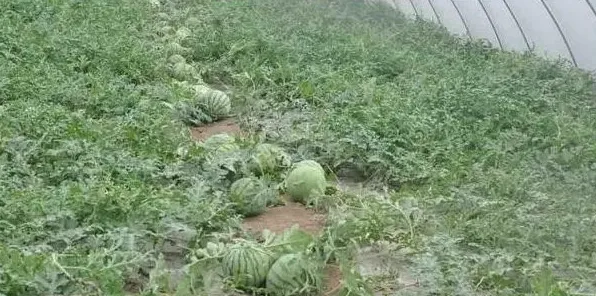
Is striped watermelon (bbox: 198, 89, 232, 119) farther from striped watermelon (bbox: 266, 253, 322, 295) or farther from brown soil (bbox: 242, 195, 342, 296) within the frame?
striped watermelon (bbox: 266, 253, 322, 295)

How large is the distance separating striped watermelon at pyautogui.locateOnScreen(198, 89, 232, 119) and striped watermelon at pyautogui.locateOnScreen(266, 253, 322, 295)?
11.5 ft

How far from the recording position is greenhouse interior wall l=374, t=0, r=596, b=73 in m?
9.75

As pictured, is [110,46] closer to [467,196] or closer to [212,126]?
[212,126]

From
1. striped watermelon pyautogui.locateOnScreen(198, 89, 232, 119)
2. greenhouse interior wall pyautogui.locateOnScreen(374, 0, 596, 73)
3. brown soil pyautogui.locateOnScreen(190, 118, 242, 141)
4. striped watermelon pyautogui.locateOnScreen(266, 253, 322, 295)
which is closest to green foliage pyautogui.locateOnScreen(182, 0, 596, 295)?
brown soil pyautogui.locateOnScreen(190, 118, 242, 141)

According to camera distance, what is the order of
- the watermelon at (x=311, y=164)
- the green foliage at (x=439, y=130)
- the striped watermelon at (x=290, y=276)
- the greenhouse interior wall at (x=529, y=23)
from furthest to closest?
the greenhouse interior wall at (x=529, y=23) → the watermelon at (x=311, y=164) → the green foliage at (x=439, y=130) → the striped watermelon at (x=290, y=276)

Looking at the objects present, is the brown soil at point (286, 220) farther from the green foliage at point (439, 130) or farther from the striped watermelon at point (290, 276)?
the striped watermelon at point (290, 276)

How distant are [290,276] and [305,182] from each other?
4.82ft

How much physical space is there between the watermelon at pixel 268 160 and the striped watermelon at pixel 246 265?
148 cm

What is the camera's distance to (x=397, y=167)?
20.6 ft

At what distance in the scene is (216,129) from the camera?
7.50 m

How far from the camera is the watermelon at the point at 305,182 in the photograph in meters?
5.70

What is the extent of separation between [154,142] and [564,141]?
123 inches

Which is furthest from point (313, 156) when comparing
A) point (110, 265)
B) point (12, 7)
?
point (12, 7)

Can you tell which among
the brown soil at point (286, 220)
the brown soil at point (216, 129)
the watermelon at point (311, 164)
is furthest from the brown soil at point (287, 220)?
the brown soil at point (216, 129)
